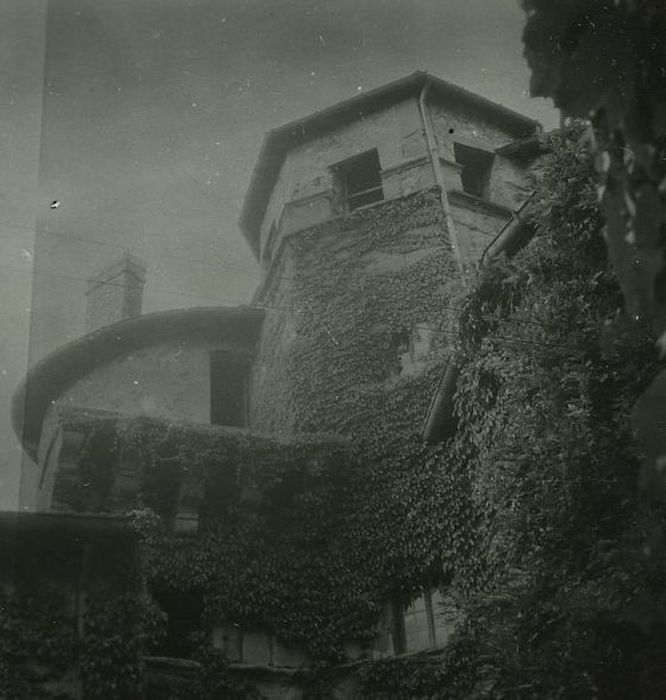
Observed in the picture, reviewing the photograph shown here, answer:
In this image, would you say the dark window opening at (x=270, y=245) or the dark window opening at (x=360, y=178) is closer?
the dark window opening at (x=360, y=178)

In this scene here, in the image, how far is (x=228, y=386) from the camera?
17578 mm

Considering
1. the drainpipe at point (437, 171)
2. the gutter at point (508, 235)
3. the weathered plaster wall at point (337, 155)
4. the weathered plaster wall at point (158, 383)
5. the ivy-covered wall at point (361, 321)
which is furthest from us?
the weathered plaster wall at point (158, 383)

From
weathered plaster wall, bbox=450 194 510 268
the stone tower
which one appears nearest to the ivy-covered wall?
the stone tower

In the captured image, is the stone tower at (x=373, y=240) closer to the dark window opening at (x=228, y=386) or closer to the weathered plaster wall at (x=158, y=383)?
the dark window opening at (x=228, y=386)

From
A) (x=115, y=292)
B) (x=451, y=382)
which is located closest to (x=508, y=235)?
(x=451, y=382)

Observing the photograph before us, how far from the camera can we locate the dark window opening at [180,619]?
440 inches

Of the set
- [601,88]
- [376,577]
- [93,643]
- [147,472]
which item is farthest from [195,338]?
[601,88]

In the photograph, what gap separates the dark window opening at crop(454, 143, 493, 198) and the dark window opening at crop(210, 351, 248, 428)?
19.7 ft

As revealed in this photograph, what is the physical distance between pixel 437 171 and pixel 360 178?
185 cm

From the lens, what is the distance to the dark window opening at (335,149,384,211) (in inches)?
655

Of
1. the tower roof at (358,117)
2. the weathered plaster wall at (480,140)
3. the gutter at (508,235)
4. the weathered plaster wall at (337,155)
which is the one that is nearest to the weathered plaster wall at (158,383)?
the weathered plaster wall at (337,155)

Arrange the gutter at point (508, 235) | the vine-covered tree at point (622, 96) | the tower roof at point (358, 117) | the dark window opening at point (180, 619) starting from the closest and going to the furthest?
1. the vine-covered tree at point (622, 96)
2. the gutter at point (508, 235)
3. the dark window opening at point (180, 619)
4. the tower roof at point (358, 117)

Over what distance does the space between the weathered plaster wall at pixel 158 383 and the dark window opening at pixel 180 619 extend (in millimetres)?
5476

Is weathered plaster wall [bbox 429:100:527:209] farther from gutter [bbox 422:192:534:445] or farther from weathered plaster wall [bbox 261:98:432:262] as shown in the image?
gutter [bbox 422:192:534:445]
